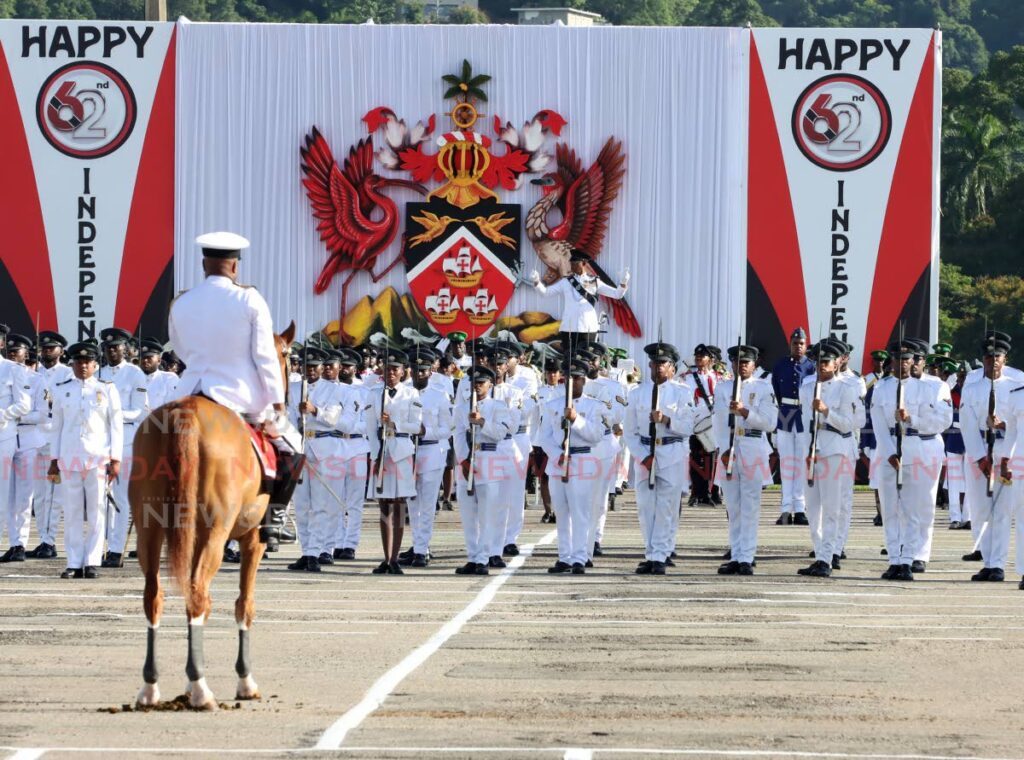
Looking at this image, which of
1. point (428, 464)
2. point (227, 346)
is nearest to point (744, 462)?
point (428, 464)

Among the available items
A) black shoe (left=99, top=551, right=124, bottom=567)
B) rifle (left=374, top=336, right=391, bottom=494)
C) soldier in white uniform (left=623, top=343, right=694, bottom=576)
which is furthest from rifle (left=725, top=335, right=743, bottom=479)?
black shoe (left=99, top=551, right=124, bottom=567)

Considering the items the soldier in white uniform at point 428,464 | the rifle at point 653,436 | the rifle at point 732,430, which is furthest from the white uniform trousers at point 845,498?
the soldier in white uniform at point 428,464

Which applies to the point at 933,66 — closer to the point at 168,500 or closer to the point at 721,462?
the point at 721,462

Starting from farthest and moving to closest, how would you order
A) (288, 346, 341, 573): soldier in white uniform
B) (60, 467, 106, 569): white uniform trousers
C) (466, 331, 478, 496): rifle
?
(288, 346, 341, 573): soldier in white uniform, (466, 331, 478, 496): rifle, (60, 467, 106, 569): white uniform trousers

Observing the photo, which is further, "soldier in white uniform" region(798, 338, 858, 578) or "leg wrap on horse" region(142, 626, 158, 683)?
"soldier in white uniform" region(798, 338, 858, 578)

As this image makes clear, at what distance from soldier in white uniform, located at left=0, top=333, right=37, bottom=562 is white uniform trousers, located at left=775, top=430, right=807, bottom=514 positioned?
7797 millimetres

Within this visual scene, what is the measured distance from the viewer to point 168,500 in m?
9.95

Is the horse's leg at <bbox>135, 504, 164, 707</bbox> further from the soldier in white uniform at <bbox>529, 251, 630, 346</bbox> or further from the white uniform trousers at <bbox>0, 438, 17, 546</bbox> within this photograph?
the soldier in white uniform at <bbox>529, 251, 630, 346</bbox>

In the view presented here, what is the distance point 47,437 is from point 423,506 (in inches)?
150

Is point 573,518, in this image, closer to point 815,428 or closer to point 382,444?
point 382,444

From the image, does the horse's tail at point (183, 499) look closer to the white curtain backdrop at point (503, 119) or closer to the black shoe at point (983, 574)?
the black shoe at point (983, 574)

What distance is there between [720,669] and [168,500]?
351cm

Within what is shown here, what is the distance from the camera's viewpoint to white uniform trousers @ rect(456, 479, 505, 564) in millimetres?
18359

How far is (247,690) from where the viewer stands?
1034 centimetres
